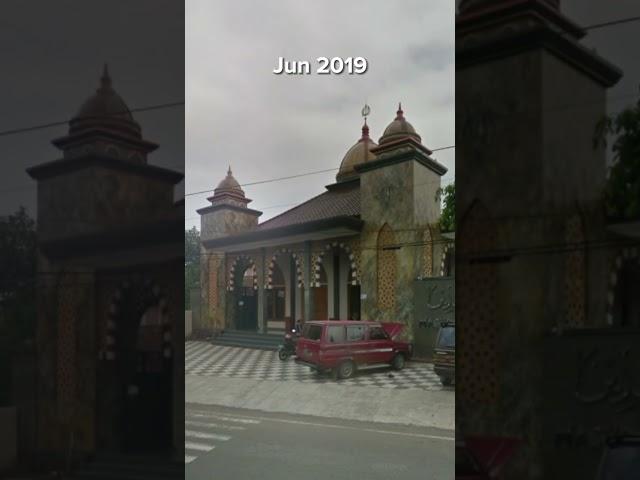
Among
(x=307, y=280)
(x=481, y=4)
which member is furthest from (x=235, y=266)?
(x=481, y=4)

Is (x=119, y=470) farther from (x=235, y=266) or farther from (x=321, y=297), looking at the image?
(x=321, y=297)

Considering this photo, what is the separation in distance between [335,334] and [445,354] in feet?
1.17

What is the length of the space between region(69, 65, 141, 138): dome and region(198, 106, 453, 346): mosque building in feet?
1.60

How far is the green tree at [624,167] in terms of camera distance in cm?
150

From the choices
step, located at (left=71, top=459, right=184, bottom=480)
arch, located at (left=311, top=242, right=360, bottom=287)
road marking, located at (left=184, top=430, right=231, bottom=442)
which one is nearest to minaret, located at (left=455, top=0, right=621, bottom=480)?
arch, located at (left=311, top=242, right=360, bottom=287)

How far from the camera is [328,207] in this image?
5.06 ft

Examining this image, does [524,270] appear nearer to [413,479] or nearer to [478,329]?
[478,329]

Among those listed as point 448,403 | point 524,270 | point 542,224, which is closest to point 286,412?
point 448,403

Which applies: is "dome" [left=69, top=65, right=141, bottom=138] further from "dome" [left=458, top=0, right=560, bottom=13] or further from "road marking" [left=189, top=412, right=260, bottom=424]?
"dome" [left=458, top=0, right=560, bottom=13]

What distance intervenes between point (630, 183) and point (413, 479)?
1133 mm

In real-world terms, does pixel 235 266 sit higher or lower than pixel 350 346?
higher

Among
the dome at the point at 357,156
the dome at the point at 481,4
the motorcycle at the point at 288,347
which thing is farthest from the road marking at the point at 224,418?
the dome at the point at 481,4

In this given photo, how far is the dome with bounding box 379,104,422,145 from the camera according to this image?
1496 millimetres

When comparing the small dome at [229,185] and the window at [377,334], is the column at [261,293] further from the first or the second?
the window at [377,334]
